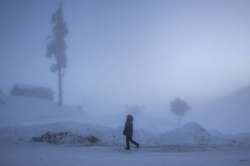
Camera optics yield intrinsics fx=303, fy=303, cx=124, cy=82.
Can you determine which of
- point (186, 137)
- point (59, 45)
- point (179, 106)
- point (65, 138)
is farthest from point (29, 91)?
point (179, 106)

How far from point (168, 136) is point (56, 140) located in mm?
8218

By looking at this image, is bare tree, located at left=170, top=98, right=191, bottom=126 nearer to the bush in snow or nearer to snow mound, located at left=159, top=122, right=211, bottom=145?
the bush in snow

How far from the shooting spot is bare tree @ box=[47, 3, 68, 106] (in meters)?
49.5

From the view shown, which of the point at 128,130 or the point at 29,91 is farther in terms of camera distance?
the point at 29,91

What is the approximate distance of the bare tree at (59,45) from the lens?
49469mm

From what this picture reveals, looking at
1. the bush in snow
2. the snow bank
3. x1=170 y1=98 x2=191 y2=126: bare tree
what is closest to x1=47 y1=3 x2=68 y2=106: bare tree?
the bush in snow

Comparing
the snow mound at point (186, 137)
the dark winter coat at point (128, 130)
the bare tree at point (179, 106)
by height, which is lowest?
the snow mound at point (186, 137)

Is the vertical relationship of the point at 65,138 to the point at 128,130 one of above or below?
below

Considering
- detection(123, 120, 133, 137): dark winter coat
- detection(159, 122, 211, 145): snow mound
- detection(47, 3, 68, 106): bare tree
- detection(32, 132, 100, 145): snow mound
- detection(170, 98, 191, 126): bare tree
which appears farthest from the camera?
detection(170, 98, 191, 126): bare tree

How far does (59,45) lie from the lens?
167 ft

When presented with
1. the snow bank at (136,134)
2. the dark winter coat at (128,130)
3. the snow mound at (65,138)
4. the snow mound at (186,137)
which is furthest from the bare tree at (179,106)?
the dark winter coat at (128,130)

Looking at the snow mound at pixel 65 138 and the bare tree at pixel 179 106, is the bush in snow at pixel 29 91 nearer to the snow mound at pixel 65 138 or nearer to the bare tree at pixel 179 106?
the snow mound at pixel 65 138

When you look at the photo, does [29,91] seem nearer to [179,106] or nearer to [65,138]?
[65,138]

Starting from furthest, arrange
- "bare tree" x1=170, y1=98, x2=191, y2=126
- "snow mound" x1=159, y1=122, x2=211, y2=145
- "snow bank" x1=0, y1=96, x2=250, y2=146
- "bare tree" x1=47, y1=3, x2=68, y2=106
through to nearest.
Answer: "bare tree" x1=170, y1=98, x2=191, y2=126
"bare tree" x1=47, y1=3, x2=68, y2=106
"snow mound" x1=159, y1=122, x2=211, y2=145
"snow bank" x1=0, y1=96, x2=250, y2=146
